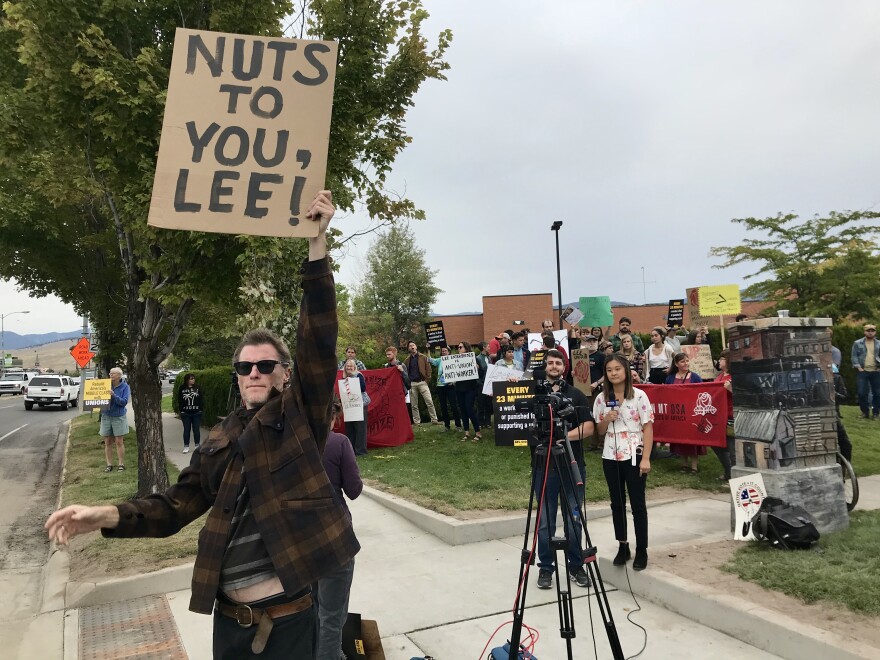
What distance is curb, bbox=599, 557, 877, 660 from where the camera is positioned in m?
3.68

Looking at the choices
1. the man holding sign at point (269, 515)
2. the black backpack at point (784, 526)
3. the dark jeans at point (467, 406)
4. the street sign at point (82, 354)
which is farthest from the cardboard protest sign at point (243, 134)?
the street sign at point (82, 354)

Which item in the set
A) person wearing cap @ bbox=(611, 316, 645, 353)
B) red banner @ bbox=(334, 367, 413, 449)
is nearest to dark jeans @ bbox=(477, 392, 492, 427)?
red banner @ bbox=(334, 367, 413, 449)

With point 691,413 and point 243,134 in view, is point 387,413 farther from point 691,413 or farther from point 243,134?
point 243,134

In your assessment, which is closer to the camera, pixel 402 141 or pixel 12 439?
pixel 402 141

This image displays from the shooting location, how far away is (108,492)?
375 inches

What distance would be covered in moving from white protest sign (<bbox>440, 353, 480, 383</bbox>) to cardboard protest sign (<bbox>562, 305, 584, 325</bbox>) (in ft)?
10.3

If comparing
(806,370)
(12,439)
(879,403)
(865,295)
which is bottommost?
(12,439)

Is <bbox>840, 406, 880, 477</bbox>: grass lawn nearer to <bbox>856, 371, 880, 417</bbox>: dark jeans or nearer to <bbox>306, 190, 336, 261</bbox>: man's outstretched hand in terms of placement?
<bbox>856, 371, 880, 417</bbox>: dark jeans

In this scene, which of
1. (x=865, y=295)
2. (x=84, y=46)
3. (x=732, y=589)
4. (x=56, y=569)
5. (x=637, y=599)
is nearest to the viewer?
(x=732, y=589)

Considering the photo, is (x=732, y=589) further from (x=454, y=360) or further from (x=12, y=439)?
(x=12, y=439)

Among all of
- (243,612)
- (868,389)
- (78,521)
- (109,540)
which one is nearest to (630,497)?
(243,612)

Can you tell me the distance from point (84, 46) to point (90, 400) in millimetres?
9310

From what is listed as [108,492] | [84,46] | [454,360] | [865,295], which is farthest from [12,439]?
[865,295]

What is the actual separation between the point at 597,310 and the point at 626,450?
10.8m
